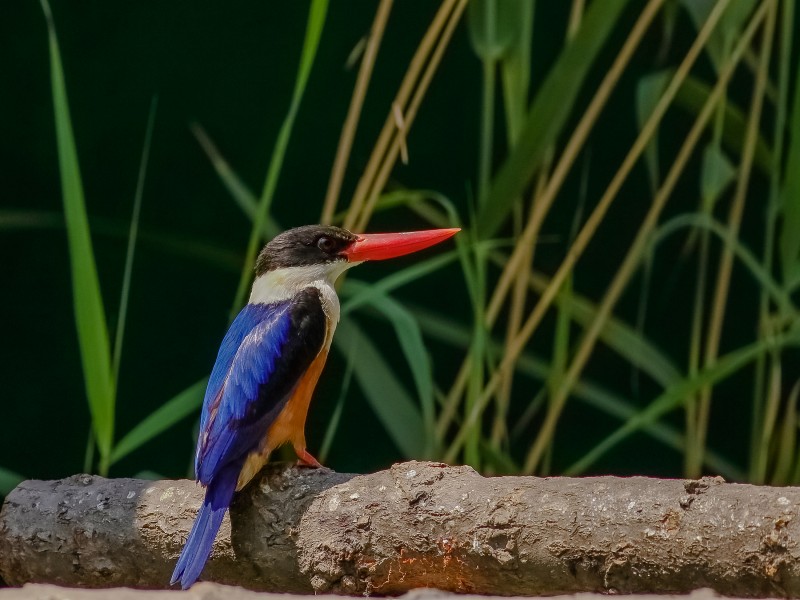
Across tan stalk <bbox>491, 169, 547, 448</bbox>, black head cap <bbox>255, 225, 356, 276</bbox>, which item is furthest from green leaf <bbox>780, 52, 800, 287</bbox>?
black head cap <bbox>255, 225, 356, 276</bbox>

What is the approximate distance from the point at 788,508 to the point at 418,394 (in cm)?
107

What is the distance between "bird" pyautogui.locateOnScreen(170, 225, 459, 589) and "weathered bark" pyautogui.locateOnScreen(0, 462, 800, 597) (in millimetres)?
58

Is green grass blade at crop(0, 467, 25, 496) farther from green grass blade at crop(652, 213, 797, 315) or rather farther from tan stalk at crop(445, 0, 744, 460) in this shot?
A: green grass blade at crop(652, 213, 797, 315)

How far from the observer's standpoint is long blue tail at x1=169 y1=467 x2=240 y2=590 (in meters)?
1.42

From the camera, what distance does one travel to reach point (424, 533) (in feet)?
4.60

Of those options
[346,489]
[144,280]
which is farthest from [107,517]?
[144,280]

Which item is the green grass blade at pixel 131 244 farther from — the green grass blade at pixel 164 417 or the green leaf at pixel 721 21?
the green leaf at pixel 721 21

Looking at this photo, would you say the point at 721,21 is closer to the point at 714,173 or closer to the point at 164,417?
the point at 714,173

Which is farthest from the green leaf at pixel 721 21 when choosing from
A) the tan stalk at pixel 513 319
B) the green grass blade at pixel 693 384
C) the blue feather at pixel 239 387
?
the blue feather at pixel 239 387

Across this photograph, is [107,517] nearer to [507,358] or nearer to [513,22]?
[507,358]

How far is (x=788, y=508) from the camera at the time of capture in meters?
1.23

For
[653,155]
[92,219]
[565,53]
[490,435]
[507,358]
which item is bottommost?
[490,435]

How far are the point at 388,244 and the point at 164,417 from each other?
68 centimetres

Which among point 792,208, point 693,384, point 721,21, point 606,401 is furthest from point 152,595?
point 721,21
